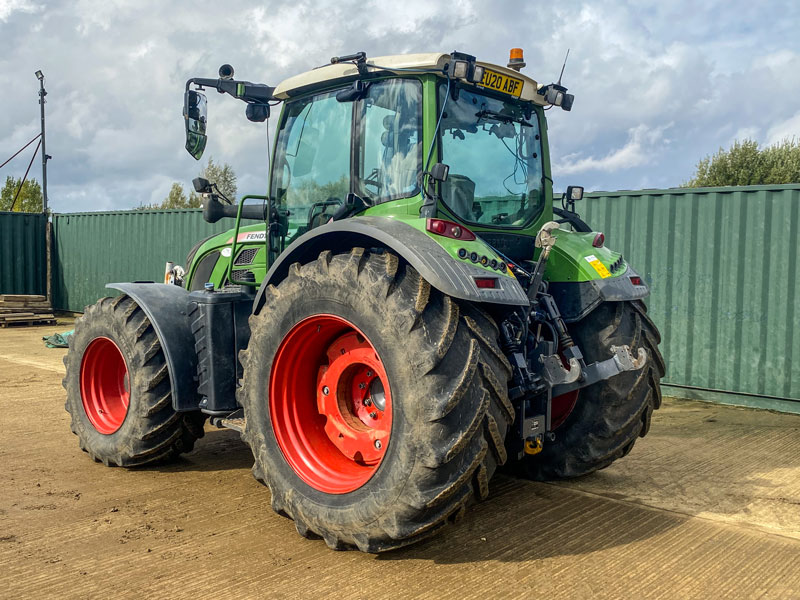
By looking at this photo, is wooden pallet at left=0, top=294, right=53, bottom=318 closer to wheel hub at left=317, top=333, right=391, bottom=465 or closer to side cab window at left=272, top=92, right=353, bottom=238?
side cab window at left=272, top=92, right=353, bottom=238

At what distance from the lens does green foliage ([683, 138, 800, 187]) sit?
30.9m

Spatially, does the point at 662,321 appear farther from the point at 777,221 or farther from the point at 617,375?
the point at 617,375

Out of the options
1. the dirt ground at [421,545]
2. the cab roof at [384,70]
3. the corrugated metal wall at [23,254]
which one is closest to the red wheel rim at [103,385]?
the dirt ground at [421,545]

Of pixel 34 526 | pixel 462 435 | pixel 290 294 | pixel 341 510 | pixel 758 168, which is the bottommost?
pixel 34 526

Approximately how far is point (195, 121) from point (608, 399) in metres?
3.00

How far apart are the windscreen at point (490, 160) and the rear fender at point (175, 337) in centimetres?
201

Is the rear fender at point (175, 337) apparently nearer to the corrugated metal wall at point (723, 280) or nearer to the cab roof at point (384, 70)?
the cab roof at point (384, 70)

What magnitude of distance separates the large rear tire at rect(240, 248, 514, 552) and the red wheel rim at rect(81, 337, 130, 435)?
174 centimetres

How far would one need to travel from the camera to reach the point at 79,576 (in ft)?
10.8

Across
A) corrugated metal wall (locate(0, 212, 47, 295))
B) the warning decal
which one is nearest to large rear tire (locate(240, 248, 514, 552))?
the warning decal

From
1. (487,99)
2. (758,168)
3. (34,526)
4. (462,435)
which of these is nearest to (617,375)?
(462,435)

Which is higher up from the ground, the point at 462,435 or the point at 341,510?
the point at 462,435

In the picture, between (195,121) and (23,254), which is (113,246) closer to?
(23,254)

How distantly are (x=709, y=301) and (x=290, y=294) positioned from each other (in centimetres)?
616
